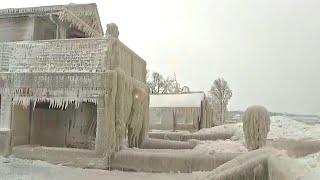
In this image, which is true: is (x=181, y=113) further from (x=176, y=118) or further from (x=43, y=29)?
(x=43, y=29)

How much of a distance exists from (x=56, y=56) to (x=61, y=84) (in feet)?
4.43

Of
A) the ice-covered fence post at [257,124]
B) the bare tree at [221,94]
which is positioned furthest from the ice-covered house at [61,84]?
the bare tree at [221,94]

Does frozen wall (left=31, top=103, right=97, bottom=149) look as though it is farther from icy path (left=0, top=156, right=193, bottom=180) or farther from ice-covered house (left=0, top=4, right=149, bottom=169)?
icy path (left=0, top=156, right=193, bottom=180)

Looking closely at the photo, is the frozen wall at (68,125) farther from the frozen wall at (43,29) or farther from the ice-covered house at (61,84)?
the frozen wall at (43,29)

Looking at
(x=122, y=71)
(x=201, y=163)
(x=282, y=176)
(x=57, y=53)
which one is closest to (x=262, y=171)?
(x=282, y=176)

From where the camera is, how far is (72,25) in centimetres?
1831

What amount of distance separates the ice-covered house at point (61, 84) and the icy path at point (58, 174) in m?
0.75

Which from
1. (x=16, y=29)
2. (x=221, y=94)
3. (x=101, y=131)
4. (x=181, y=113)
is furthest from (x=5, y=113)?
(x=221, y=94)

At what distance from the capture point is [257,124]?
30.2ft

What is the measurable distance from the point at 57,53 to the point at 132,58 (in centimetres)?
398

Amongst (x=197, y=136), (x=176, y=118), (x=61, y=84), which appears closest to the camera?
(x=61, y=84)

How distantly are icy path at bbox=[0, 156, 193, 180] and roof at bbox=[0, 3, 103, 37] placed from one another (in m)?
7.31

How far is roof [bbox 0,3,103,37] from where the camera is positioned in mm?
16891

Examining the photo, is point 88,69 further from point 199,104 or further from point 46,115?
point 199,104
